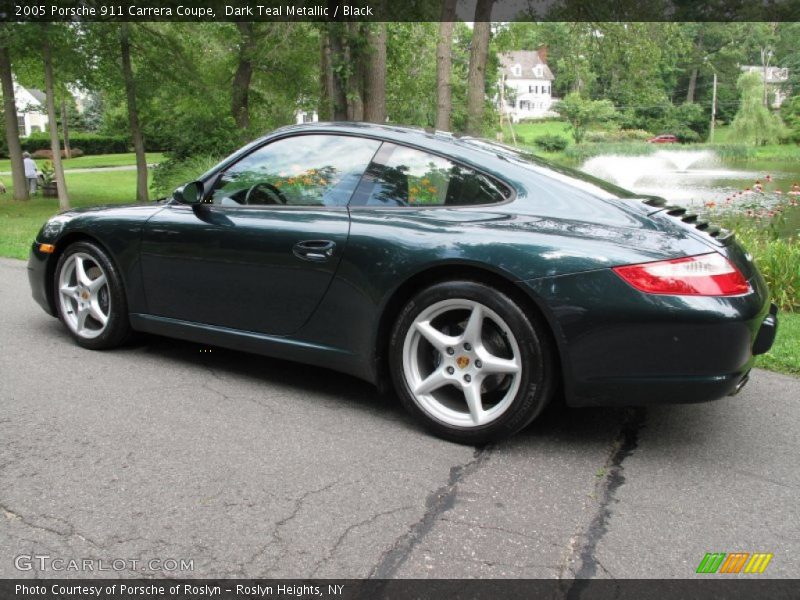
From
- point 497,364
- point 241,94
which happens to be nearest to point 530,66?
point 241,94

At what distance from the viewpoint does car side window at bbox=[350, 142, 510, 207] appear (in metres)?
3.52

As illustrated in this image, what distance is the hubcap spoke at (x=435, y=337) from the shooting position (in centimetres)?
335

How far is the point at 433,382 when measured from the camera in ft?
11.2

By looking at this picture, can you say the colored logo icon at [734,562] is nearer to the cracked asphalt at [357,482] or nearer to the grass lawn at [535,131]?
the cracked asphalt at [357,482]

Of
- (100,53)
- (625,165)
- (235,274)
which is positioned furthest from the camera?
(625,165)

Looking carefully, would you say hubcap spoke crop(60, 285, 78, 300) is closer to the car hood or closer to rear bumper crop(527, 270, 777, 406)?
the car hood

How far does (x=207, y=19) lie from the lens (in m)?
18.2

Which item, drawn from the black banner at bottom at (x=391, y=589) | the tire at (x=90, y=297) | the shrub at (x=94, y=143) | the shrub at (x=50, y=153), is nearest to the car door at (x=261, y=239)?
the tire at (x=90, y=297)

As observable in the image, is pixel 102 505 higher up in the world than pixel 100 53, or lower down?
lower down

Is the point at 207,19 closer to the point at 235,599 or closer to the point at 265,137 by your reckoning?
the point at 265,137

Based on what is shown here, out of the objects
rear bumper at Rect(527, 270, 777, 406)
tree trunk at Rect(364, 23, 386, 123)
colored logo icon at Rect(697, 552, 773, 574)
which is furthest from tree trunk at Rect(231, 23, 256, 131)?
colored logo icon at Rect(697, 552, 773, 574)

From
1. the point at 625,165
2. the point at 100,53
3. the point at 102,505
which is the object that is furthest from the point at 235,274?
the point at 625,165

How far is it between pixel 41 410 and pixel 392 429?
1723 millimetres

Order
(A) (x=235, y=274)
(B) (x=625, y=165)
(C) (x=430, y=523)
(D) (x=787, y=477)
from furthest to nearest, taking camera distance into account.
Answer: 1. (B) (x=625, y=165)
2. (A) (x=235, y=274)
3. (D) (x=787, y=477)
4. (C) (x=430, y=523)
